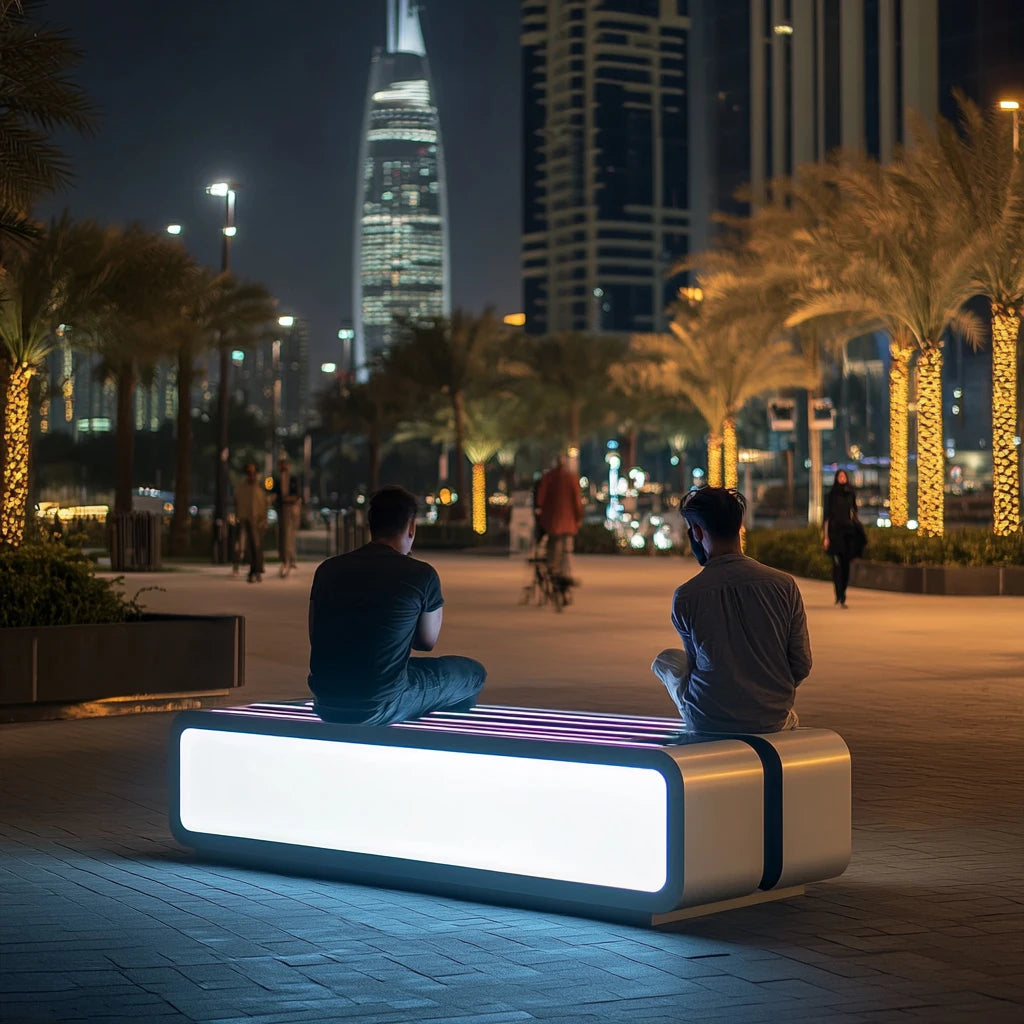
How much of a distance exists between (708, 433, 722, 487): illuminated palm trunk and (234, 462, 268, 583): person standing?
20.4 m

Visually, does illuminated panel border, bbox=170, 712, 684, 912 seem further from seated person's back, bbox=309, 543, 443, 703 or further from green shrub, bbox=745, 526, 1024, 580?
green shrub, bbox=745, 526, 1024, 580

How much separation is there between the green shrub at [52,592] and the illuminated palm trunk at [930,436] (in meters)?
20.7

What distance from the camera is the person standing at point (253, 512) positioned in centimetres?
2970

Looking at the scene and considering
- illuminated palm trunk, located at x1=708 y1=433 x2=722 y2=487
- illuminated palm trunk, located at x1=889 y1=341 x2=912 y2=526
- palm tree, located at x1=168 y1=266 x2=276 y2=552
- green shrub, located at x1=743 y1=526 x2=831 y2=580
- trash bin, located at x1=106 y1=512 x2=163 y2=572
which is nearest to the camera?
green shrub, located at x1=743 y1=526 x2=831 y2=580

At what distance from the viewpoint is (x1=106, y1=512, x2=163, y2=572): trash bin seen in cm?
3416

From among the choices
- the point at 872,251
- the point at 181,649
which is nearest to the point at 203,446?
the point at 872,251

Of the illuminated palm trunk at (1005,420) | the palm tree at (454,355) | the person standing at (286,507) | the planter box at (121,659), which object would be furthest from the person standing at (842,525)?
the palm tree at (454,355)

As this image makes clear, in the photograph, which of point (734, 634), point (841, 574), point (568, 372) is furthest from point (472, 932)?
point (568, 372)

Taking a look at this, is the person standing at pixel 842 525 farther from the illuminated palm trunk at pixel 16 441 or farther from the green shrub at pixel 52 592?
the illuminated palm trunk at pixel 16 441

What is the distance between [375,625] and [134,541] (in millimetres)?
28145

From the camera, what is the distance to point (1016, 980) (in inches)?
218

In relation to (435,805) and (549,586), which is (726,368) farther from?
(435,805)

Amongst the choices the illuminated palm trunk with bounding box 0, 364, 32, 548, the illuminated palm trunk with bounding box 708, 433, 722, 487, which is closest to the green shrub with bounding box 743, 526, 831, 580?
the illuminated palm trunk with bounding box 708, 433, 722, 487

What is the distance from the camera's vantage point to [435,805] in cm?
679
